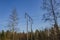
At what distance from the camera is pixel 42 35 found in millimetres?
51188

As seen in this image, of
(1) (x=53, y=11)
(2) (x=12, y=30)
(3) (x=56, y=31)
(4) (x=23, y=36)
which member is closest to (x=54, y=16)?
(1) (x=53, y=11)

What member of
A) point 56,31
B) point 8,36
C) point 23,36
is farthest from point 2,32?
point 56,31

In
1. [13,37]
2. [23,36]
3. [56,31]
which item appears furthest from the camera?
[23,36]

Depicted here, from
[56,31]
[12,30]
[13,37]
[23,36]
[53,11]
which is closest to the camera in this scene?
[53,11]

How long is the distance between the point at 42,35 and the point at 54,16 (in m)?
22.7

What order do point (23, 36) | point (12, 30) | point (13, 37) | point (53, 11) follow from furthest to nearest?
point (23, 36)
point (13, 37)
point (12, 30)
point (53, 11)

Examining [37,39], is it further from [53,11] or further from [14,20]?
[53,11]

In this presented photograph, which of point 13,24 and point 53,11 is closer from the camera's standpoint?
point 53,11

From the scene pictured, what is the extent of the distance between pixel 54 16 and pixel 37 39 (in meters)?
25.5

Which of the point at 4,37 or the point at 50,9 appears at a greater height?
the point at 50,9

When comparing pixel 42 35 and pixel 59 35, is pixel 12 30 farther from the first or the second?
pixel 59 35

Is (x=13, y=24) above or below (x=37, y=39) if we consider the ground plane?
above

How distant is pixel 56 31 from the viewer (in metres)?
33.9

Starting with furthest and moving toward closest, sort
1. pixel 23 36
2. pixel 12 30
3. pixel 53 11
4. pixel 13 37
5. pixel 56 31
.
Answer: pixel 23 36
pixel 13 37
pixel 12 30
pixel 56 31
pixel 53 11
